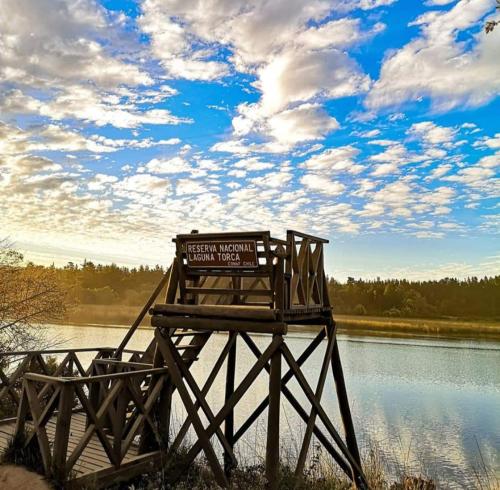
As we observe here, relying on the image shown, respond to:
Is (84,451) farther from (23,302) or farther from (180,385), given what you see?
(23,302)

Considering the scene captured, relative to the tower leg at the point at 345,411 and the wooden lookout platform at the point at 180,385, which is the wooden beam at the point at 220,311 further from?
the tower leg at the point at 345,411

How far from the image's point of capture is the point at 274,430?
8031mm

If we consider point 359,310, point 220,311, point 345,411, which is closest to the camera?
point 220,311

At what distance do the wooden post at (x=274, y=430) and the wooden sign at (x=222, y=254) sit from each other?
177cm

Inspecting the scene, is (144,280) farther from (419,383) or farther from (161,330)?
(161,330)

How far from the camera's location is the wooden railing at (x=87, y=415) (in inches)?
273

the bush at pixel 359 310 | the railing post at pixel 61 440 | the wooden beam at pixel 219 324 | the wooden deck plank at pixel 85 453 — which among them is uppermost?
the bush at pixel 359 310

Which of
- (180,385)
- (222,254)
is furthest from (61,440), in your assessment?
(222,254)

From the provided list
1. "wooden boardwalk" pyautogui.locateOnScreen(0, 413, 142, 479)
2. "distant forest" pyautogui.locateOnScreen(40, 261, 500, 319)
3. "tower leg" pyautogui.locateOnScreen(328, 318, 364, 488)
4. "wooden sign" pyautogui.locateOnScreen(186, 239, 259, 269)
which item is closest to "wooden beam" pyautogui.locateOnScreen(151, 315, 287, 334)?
"wooden sign" pyautogui.locateOnScreen(186, 239, 259, 269)

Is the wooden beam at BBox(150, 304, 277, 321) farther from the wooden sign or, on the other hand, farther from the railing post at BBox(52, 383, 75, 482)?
the railing post at BBox(52, 383, 75, 482)

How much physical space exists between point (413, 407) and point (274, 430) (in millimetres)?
14159

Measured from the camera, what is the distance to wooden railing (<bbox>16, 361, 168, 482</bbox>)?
6.92 metres

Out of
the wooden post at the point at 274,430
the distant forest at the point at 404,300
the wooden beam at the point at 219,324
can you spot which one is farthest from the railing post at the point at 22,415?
the distant forest at the point at 404,300

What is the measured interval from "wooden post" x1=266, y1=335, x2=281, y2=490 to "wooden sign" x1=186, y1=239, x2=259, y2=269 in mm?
1770
